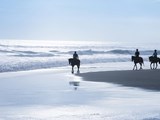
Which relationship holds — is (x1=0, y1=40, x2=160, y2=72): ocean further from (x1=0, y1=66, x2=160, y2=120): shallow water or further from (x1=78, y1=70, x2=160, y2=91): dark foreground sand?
(x1=0, y1=66, x2=160, y2=120): shallow water

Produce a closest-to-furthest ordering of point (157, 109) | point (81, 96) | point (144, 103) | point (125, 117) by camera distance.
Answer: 1. point (125, 117)
2. point (157, 109)
3. point (144, 103)
4. point (81, 96)

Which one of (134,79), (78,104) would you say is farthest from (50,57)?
(78,104)

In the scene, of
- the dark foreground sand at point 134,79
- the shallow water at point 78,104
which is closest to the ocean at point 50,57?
the dark foreground sand at point 134,79

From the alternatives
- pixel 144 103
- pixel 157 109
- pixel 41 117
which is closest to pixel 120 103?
pixel 144 103

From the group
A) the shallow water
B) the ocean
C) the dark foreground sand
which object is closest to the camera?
the shallow water

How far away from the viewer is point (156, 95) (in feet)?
48.5

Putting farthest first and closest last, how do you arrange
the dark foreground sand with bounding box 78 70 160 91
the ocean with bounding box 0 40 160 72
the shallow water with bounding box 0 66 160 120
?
the ocean with bounding box 0 40 160 72 → the dark foreground sand with bounding box 78 70 160 91 → the shallow water with bounding box 0 66 160 120

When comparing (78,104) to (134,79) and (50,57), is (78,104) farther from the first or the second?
(50,57)

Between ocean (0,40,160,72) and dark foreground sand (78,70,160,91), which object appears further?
ocean (0,40,160,72)

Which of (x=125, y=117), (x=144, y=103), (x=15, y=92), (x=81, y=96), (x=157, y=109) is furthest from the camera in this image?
(x=15, y=92)

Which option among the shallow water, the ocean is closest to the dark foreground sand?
the shallow water

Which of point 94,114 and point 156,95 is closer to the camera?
point 94,114

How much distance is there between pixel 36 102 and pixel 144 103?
11.6ft

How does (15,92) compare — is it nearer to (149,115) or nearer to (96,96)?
(96,96)
